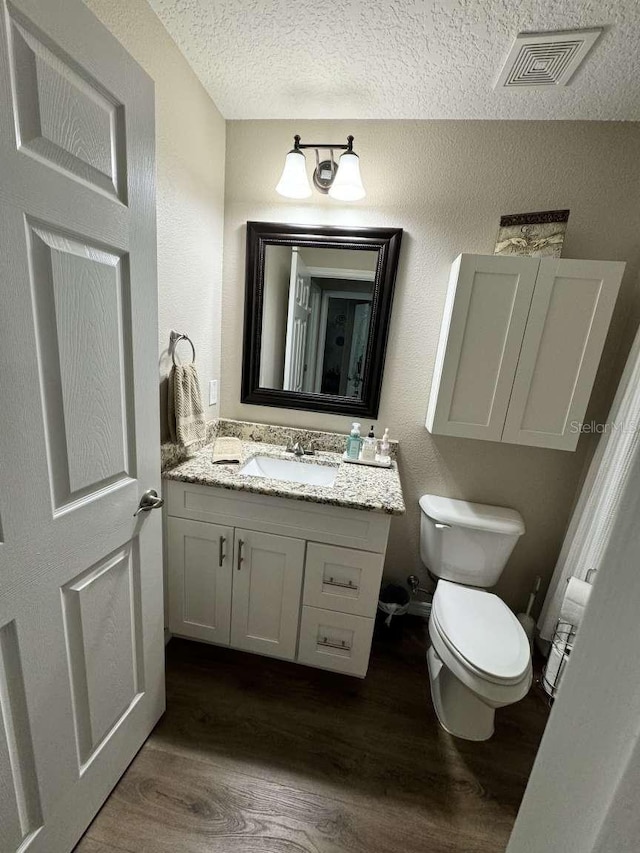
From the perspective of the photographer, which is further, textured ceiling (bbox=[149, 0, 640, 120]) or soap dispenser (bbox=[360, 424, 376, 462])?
soap dispenser (bbox=[360, 424, 376, 462])

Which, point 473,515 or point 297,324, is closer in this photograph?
point 473,515

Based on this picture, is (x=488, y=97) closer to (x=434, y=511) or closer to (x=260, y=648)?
(x=434, y=511)

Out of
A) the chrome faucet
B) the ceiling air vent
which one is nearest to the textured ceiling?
the ceiling air vent

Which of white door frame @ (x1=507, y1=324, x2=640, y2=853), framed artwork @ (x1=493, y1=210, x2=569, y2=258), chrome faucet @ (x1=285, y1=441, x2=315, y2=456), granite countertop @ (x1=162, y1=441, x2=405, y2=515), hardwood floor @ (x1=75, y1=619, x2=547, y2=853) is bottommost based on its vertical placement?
hardwood floor @ (x1=75, y1=619, x2=547, y2=853)

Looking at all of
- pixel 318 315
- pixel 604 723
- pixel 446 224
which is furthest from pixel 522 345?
pixel 604 723

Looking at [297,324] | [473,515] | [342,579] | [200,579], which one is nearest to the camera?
[342,579]

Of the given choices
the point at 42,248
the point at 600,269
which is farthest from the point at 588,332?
the point at 42,248

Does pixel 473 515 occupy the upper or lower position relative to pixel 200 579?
upper

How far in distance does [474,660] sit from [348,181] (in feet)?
6.07

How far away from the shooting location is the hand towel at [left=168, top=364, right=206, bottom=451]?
53.8 inches

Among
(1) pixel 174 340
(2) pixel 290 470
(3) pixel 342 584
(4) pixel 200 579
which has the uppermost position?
(1) pixel 174 340

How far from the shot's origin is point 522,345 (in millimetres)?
1344

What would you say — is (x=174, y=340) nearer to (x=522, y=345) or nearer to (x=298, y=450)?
(x=298, y=450)

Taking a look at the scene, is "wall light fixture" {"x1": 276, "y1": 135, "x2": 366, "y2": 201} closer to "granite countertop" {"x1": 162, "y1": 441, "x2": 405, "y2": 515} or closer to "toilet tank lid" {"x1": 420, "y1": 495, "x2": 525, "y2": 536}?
"granite countertop" {"x1": 162, "y1": 441, "x2": 405, "y2": 515}
